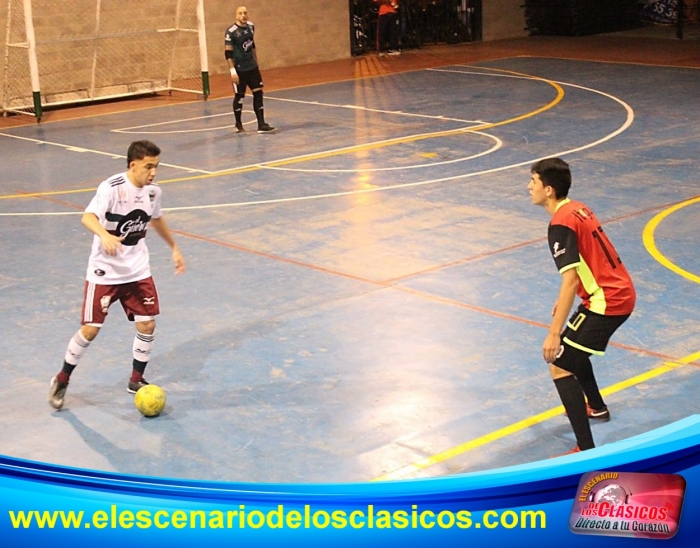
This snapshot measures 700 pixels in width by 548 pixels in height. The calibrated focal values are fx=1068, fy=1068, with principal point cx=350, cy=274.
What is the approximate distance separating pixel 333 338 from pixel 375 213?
4648mm

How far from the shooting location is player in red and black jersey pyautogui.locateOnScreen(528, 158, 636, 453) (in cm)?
668

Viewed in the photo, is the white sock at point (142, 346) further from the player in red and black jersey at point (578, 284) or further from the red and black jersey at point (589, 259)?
the red and black jersey at point (589, 259)

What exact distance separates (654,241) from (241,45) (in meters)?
9.90

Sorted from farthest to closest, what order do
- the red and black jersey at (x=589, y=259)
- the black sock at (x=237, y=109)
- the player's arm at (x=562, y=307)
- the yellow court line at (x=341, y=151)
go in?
the black sock at (x=237, y=109) < the yellow court line at (x=341, y=151) < the red and black jersey at (x=589, y=259) < the player's arm at (x=562, y=307)

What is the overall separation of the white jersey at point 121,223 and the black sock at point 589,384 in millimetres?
3309

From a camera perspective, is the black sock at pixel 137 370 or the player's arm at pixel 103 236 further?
the black sock at pixel 137 370

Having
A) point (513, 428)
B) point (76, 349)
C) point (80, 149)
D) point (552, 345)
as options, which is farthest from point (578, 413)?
point (80, 149)

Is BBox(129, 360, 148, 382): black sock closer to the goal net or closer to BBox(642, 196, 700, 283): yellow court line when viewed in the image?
BBox(642, 196, 700, 283): yellow court line

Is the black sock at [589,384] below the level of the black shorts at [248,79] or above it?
below

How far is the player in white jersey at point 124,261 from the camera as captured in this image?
7906 mm

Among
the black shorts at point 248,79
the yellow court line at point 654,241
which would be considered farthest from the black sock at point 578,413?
the black shorts at point 248,79

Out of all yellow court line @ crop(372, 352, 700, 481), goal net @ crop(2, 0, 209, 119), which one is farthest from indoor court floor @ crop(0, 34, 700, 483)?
goal net @ crop(2, 0, 209, 119)

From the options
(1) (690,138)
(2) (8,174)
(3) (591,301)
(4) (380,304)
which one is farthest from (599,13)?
(3) (591,301)

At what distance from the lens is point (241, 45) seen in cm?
1945
